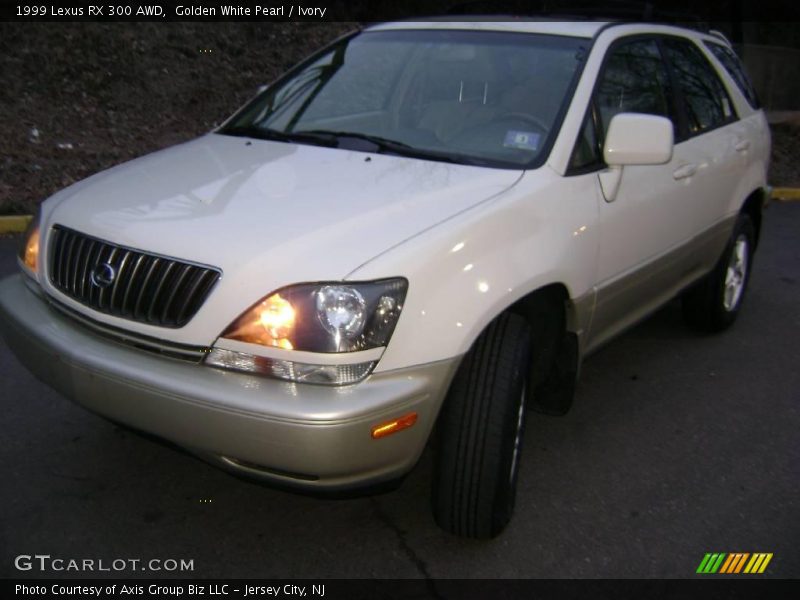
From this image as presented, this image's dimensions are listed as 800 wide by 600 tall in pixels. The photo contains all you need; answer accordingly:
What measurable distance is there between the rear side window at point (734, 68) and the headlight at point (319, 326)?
129 inches

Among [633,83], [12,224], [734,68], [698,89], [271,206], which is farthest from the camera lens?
[12,224]

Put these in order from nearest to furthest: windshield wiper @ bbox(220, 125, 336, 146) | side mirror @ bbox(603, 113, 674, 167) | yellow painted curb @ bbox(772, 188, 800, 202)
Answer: side mirror @ bbox(603, 113, 674, 167), windshield wiper @ bbox(220, 125, 336, 146), yellow painted curb @ bbox(772, 188, 800, 202)

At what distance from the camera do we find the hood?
2566 millimetres

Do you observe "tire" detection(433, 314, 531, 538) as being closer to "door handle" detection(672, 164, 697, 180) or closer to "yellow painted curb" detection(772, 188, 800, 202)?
"door handle" detection(672, 164, 697, 180)

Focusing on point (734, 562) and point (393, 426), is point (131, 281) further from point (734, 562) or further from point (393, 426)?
point (734, 562)

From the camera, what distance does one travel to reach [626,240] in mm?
3549

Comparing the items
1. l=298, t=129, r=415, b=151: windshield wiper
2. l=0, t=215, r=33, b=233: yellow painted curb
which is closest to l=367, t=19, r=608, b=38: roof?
l=298, t=129, r=415, b=151: windshield wiper

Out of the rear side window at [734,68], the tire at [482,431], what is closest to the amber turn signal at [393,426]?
the tire at [482,431]

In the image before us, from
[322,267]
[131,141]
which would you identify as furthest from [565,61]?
[131,141]

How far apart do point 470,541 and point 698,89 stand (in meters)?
2.72

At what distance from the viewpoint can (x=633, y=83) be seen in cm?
397

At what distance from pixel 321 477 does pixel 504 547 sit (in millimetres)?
861

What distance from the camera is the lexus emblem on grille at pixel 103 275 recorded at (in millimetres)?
2738

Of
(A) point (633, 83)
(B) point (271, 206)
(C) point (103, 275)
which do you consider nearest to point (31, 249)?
(C) point (103, 275)
